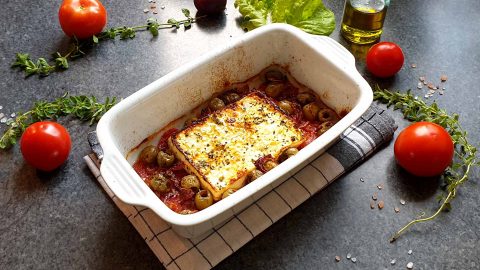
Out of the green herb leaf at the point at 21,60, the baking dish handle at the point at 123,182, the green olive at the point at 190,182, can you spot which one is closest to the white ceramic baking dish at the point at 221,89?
the baking dish handle at the point at 123,182

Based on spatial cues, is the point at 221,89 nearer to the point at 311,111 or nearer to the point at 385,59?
the point at 311,111

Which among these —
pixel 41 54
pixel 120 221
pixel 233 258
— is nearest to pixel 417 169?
pixel 233 258

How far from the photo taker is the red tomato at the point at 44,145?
125 cm

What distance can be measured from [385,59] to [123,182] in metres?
0.79

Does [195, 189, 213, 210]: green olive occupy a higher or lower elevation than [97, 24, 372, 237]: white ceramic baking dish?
lower

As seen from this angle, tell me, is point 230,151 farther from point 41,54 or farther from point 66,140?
point 41,54

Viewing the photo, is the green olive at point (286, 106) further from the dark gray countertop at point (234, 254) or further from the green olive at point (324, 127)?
the dark gray countertop at point (234, 254)

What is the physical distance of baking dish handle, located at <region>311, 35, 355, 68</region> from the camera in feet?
4.21

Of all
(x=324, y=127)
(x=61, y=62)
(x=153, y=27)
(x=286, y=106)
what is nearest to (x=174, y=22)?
(x=153, y=27)

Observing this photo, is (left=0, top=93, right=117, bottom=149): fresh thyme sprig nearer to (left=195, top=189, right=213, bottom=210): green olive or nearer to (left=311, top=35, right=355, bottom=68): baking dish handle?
(left=195, top=189, right=213, bottom=210): green olive

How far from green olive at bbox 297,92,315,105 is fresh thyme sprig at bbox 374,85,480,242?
0.20 metres

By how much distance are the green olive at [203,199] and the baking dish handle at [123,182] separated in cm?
16

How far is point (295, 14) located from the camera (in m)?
1.59

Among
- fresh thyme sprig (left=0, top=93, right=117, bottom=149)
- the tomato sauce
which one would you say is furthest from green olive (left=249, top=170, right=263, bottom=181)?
fresh thyme sprig (left=0, top=93, right=117, bottom=149)
